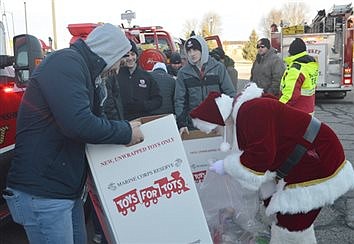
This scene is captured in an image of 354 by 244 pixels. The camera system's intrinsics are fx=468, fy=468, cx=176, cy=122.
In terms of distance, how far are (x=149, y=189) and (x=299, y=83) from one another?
10.1ft

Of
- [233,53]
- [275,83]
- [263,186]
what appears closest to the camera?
[263,186]

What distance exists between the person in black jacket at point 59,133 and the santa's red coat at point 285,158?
0.70 meters

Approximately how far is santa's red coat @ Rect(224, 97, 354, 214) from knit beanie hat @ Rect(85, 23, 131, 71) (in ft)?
2.64

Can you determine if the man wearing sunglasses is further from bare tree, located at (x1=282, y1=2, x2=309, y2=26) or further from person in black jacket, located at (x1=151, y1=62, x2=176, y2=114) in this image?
bare tree, located at (x1=282, y1=2, x2=309, y2=26)

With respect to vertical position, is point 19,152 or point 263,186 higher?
point 19,152

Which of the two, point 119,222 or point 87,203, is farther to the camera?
point 87,203

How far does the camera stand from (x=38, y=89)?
1.92 metres

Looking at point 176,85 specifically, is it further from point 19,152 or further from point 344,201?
point 19,152

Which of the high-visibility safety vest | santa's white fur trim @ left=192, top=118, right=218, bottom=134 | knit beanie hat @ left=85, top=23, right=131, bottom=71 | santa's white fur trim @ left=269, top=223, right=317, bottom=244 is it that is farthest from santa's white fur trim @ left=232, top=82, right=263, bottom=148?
the high-visibility safety vest

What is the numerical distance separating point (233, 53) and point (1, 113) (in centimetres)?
4863

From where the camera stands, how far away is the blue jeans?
201cm

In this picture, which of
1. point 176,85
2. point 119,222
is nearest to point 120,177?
point 119,222

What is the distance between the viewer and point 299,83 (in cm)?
491

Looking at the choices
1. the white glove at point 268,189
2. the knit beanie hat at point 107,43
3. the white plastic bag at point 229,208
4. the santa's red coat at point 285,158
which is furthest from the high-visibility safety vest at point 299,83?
the knit beanie hat at point 107,43
